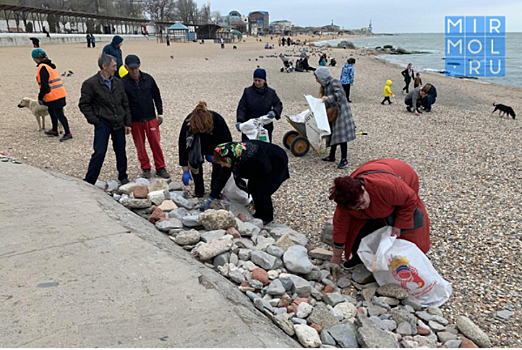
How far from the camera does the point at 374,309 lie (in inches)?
124

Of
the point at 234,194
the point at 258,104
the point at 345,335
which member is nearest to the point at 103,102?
the point at 234,194

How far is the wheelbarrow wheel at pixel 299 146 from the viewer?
7223 millimetres

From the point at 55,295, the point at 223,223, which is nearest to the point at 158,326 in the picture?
the point at 55,295

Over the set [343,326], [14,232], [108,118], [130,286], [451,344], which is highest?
[108,118]

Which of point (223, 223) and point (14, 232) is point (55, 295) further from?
point (223, 223)

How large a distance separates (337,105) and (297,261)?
3.50 m

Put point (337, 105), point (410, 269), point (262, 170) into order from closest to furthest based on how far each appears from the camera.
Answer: point (410, 269) < point (262, 170) < point (337, 105)

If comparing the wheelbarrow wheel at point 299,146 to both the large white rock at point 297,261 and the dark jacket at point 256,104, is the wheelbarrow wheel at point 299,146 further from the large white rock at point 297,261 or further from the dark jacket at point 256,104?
the large white rock at point 297,261

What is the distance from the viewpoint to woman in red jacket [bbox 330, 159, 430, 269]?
114 inches

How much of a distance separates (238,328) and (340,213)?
1504 millimetres

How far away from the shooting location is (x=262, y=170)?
4.21 m

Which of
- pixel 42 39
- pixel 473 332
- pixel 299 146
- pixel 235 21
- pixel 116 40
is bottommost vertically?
pixel 473 332

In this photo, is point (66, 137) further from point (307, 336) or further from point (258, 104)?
point (307, 336)

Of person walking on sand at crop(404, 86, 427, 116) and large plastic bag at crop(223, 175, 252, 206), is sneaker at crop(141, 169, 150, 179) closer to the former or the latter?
large plastic bag at crop(223, 175, 252, 206)
